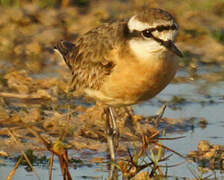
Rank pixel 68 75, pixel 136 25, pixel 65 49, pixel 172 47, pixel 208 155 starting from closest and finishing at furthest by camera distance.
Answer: pixel 172 47 → pixel 136 25 → pixel 208 155 → pixel 65 49 → pixel 68 75

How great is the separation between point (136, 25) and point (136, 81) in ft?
2.00

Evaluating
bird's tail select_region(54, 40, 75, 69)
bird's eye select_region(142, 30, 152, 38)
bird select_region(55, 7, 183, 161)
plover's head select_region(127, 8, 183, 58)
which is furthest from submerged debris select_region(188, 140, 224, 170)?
bird's tail select_region(54, 40, 75, 69)

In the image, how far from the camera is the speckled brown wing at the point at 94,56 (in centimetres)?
691

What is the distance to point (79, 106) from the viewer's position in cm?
870

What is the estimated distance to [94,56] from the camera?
725 centimetres

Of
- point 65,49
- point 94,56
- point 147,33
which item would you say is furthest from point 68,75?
point 147,33

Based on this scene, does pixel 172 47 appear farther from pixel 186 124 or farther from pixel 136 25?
pixel 186 124

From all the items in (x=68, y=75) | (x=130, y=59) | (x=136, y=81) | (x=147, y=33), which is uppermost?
(x=147, y=33)

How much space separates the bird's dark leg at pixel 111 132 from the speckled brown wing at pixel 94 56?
468mm

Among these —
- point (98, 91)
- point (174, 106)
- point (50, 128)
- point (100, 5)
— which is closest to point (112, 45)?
point (98, 91)

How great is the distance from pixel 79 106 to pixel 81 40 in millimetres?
1299

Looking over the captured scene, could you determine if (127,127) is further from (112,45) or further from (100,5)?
(100,5)

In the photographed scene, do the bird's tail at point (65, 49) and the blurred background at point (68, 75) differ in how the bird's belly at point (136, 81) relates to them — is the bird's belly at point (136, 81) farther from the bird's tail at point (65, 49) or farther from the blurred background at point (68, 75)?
the bird's tail at point (65, 49)

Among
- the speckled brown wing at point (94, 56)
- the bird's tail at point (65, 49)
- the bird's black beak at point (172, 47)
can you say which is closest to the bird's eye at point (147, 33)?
the bird's black beak at point (172, 47)
